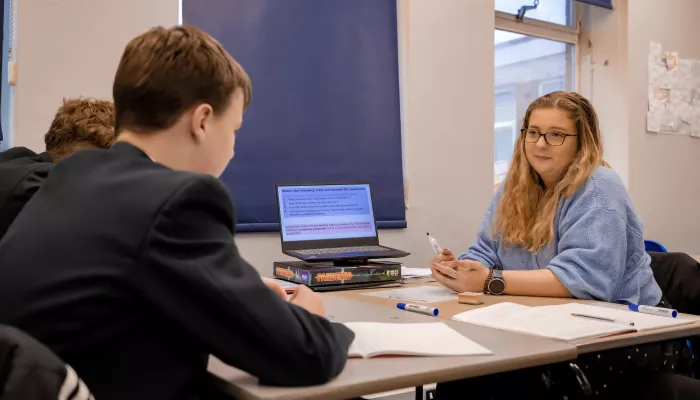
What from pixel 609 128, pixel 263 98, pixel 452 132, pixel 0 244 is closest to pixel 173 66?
pixel 0 244

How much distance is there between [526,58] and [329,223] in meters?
2.21

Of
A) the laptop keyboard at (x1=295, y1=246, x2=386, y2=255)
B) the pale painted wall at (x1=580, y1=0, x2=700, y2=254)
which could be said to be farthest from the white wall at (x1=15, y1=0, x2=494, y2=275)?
the pale painted wall at (x1=580, y1=0, x2=700, y2=254)

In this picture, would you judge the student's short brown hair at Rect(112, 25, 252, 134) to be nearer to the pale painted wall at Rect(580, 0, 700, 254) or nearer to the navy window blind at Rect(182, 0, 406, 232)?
the navy window blind at Rect(182, 0, 406, 232)

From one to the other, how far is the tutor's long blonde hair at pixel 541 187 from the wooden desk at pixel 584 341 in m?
0.28

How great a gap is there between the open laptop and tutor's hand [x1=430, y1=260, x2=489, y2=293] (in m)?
0.33

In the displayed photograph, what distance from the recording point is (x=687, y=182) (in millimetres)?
4355

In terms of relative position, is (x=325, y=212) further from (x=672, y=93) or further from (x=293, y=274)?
(x=672, y=93)

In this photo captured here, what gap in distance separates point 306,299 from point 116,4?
4.98ft

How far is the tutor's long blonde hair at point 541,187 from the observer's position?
2.05 m

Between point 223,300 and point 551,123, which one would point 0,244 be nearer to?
point 223,300

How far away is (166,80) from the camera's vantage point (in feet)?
3.29

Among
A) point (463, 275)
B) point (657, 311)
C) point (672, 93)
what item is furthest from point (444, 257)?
point (672, 93)

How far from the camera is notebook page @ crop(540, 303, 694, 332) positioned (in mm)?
1465

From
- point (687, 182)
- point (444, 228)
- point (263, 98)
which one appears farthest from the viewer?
point (687, 182)
